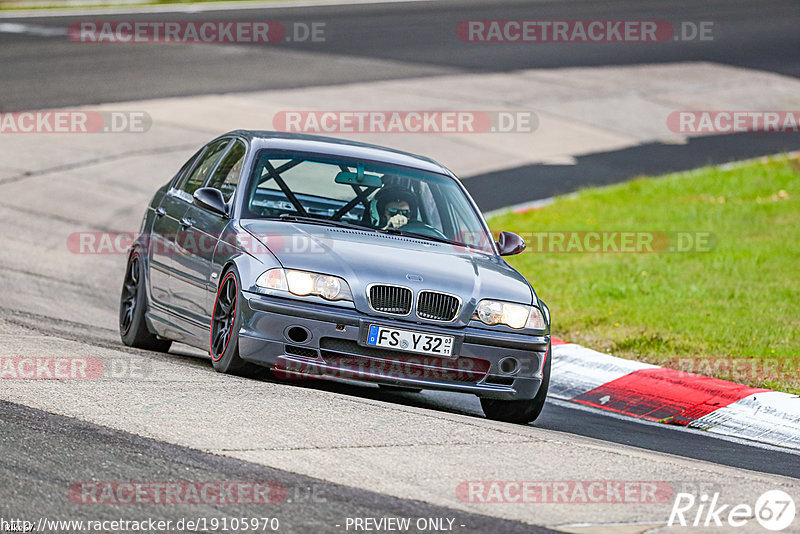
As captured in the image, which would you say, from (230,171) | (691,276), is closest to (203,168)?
(230,171)

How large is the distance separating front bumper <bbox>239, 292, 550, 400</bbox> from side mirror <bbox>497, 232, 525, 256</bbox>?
126 cm

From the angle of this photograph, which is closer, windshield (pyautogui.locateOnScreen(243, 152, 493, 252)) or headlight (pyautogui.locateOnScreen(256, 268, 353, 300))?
headlight (pyautogui.locateOnScreen(256, 268, 353, 300))

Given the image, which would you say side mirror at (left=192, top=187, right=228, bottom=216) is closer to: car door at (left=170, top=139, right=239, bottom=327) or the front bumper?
car door at (left=170, top=139, right=239, bottom=327)

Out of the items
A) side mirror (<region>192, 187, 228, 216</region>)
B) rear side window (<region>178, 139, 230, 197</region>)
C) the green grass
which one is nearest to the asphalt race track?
side mirror (<region>192, 187, 228, 216</region>)

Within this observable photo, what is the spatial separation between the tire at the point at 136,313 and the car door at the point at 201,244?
0.67 m

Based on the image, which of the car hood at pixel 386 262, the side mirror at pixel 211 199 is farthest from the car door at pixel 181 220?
the car hood at pixel 386 262

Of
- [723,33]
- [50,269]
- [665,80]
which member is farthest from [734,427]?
[723,33]

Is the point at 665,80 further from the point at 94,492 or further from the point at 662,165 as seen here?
the point at 94,492

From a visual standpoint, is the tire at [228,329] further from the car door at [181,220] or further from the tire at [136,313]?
the tire at [136,313]

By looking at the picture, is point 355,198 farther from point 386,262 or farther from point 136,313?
point 136,313

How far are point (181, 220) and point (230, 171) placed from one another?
47 cm

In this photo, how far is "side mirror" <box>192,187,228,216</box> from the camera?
27.0 feet

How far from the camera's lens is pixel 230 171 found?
8766 millimetres

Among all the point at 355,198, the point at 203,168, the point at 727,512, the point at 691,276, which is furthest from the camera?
the point at 691,276
